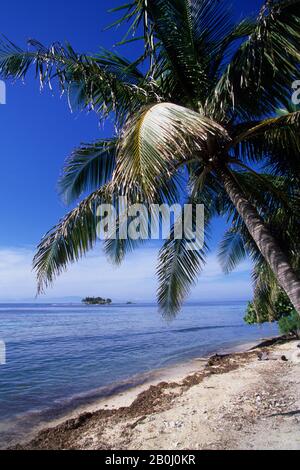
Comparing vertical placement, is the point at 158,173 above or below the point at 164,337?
above

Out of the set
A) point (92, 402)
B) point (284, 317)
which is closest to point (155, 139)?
point (92, 402)

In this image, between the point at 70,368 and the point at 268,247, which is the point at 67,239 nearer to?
the point at 268,247

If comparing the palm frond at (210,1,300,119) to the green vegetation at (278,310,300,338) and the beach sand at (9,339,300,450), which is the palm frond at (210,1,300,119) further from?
the green vegetation at (278,310,300,338)

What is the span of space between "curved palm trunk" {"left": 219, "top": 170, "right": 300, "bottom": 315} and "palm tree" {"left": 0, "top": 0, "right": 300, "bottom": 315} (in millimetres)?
12

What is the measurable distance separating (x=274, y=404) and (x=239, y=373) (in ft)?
12.6

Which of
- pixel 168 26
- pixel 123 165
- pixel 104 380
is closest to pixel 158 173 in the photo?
pixel 123 165

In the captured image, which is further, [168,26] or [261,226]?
[168,26]

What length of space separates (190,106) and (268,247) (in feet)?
8.64

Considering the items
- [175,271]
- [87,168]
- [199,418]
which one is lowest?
[199,418]

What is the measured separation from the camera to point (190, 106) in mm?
5469

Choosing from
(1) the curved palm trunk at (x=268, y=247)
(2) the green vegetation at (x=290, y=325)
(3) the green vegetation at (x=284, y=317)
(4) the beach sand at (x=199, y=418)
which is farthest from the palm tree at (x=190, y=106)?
(2) the green vegetation at (x=290, y=325)

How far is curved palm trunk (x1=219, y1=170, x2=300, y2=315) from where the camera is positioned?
3.75 m

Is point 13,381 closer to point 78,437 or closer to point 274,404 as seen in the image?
point 78,437

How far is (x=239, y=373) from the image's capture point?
32.6 feet
